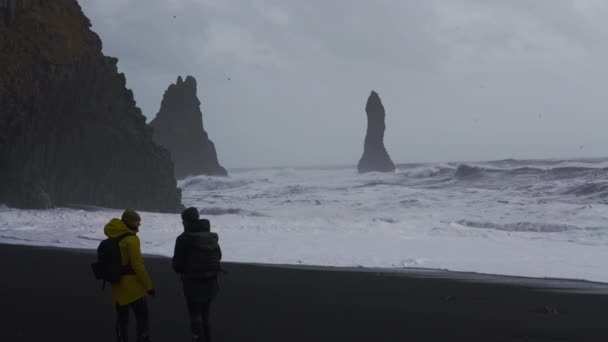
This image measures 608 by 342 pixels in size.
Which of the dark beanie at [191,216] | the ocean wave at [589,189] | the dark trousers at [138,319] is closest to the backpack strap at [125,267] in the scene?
the dark trousers at [138,319]

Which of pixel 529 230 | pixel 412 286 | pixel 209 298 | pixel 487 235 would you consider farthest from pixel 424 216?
pixel 209 298

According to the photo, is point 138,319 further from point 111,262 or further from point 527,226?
point 527,226

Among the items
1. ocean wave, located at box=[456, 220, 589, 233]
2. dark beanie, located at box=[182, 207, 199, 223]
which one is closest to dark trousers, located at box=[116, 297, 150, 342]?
dark beanie, located at box=[182, 207, 199, 223]

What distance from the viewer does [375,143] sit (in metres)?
116

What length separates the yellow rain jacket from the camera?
19.9ft

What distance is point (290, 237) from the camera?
19.8m

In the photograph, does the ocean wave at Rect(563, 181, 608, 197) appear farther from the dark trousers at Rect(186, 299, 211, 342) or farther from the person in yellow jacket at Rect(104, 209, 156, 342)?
the person in yellow jacket at Rect(104, 209, 156, 342)

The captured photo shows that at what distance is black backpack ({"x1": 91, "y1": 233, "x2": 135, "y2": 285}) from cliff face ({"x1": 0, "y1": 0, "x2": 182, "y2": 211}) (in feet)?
82.1

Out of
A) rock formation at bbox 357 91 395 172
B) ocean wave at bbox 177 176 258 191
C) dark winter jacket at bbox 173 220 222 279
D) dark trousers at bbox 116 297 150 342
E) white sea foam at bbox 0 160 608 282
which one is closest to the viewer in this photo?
dark trousers at bbox 116 297 150 342

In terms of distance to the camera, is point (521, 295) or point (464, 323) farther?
point (521, 295)

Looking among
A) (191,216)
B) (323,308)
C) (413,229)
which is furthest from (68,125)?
(191,216)

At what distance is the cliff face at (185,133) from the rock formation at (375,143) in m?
27.9

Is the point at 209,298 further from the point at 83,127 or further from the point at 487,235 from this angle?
the point at 83,127

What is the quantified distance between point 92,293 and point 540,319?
6431 mm
